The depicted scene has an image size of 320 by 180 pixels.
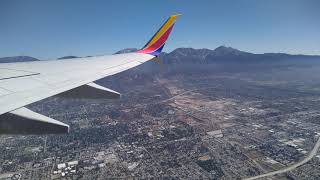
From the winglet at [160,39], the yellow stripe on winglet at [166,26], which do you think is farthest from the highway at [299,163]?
the yellow stripe on winglet at [166,26]

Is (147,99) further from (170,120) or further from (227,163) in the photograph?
(227,163)

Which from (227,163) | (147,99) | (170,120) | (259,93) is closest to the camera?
(227,163)

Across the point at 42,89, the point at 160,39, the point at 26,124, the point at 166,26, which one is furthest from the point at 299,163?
the point at 26,124

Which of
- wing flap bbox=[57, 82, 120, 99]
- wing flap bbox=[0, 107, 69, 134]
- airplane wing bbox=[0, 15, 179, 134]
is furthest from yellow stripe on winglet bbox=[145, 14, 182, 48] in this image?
wing flap bbox=[0, 107, 69, 134]

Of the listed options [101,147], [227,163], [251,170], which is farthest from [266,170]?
[101,147]

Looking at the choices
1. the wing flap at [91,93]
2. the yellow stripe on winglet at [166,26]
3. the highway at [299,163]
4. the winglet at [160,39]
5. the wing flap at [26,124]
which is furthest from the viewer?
the highway at [299,163]

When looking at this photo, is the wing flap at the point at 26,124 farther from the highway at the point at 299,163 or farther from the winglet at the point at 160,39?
the highway at the point at 299,163
